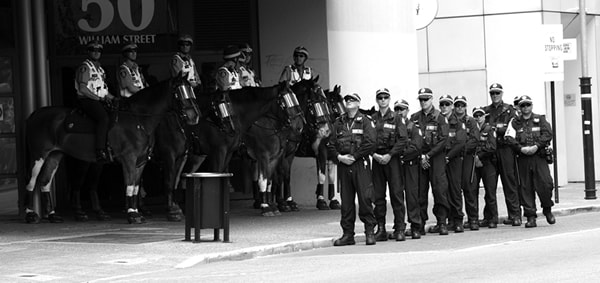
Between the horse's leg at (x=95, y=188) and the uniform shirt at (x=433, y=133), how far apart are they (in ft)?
20.9

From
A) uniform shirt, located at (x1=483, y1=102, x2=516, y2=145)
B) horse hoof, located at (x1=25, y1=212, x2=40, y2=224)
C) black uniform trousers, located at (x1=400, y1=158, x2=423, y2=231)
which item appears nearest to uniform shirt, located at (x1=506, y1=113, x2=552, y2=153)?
uniform shirt, located at (x1=483, y1=102, x2=516, y2=145)

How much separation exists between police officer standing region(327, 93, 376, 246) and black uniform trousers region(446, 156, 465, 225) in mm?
2284

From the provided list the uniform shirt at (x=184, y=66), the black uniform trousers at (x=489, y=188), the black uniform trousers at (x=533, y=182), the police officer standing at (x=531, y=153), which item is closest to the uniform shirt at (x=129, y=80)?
the uniform shirt at (x=184, y=66)

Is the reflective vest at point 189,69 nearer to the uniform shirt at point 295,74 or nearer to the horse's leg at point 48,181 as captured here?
the uniform shirt at point 295,74

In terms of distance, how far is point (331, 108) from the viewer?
23.1 metres

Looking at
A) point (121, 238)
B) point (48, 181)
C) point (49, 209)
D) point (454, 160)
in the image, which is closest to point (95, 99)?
point (48, 181)

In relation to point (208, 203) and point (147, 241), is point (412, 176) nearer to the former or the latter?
point (208, 203)

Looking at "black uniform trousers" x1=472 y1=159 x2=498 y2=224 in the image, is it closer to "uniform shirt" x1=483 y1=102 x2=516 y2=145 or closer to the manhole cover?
"uniform shirt" x1=483 y1=102 x2=516 y2=145

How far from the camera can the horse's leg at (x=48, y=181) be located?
22000 mm

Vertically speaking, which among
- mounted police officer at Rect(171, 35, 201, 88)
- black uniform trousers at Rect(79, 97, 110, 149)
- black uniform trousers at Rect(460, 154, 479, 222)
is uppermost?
mounted police officer at Rect(171, 35, 201, 88)

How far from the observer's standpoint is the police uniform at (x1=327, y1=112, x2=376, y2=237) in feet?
59.3

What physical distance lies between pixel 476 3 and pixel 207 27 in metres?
8.37

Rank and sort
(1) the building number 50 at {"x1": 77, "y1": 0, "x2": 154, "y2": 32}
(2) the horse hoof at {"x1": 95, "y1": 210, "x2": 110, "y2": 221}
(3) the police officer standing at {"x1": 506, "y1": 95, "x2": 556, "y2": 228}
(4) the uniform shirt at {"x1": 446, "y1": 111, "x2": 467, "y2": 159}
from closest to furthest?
(4) the uniform shirt at {"x1": 446, "y1": 111, "x2": 467, "y2": 159}, (3) the police officer standing at {"x1": 506, "y1": 95, "x2": 556, "y2": 228}, (2) the horse hoof at {"x1": 95, "y1": 210, "x2": 110, "y2": 221}, (1) the building number 50 at {"x1": 77, "y1": 0, "x2": 154, "y2": 32}

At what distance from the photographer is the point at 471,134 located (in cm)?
2044
